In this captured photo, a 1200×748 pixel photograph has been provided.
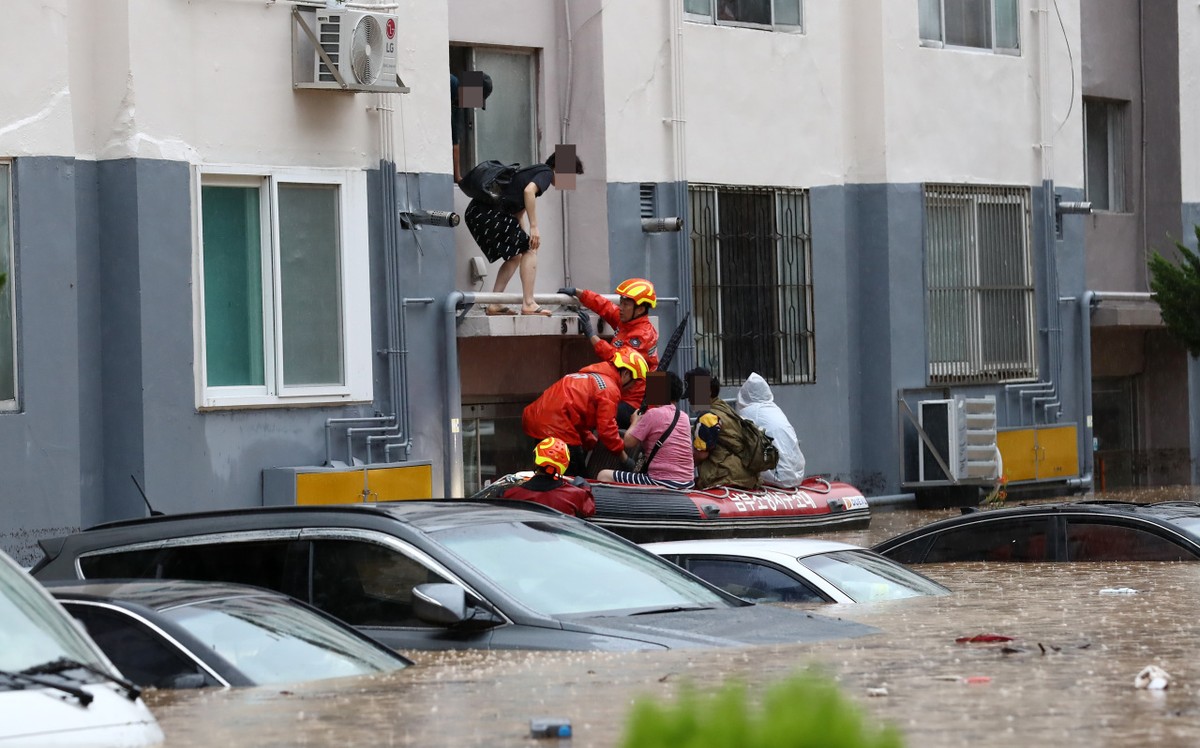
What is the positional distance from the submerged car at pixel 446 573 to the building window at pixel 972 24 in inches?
579

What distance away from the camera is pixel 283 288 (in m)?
16.9

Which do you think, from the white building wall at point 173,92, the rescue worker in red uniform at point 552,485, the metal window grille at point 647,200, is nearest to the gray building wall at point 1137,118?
the metal window grille at point 647,200

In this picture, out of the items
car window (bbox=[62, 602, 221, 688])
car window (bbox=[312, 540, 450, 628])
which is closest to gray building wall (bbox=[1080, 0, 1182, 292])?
car window (bbox=[312, 540, 450, 628])

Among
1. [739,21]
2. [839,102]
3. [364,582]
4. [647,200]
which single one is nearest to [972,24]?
[839,102]

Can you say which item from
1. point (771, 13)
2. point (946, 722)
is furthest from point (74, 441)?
point (946, 722)

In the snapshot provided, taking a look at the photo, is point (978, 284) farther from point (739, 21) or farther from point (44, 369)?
point (44, 369)

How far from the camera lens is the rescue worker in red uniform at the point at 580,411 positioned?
16703 millimetres

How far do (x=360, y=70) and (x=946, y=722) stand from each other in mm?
12034

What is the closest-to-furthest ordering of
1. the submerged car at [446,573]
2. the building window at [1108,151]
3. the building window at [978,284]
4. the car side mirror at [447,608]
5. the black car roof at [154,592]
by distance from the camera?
1. the black car roof at [154,592]
2. the car side mirror at [447,608]
3. the submerged car at [446,573]
4. the building window at [978,284]
5. the building window at [1108,151]

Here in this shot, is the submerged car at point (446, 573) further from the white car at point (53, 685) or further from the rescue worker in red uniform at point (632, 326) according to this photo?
the rescue worker in red uniform at point (632, 326)

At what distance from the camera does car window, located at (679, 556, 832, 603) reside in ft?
33.8

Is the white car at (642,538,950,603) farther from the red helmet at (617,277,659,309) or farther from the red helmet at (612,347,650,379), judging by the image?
the red helmet at (617,277,659,309)

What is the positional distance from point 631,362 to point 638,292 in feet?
3.38

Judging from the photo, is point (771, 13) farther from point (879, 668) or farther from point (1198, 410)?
point (879, 668)
